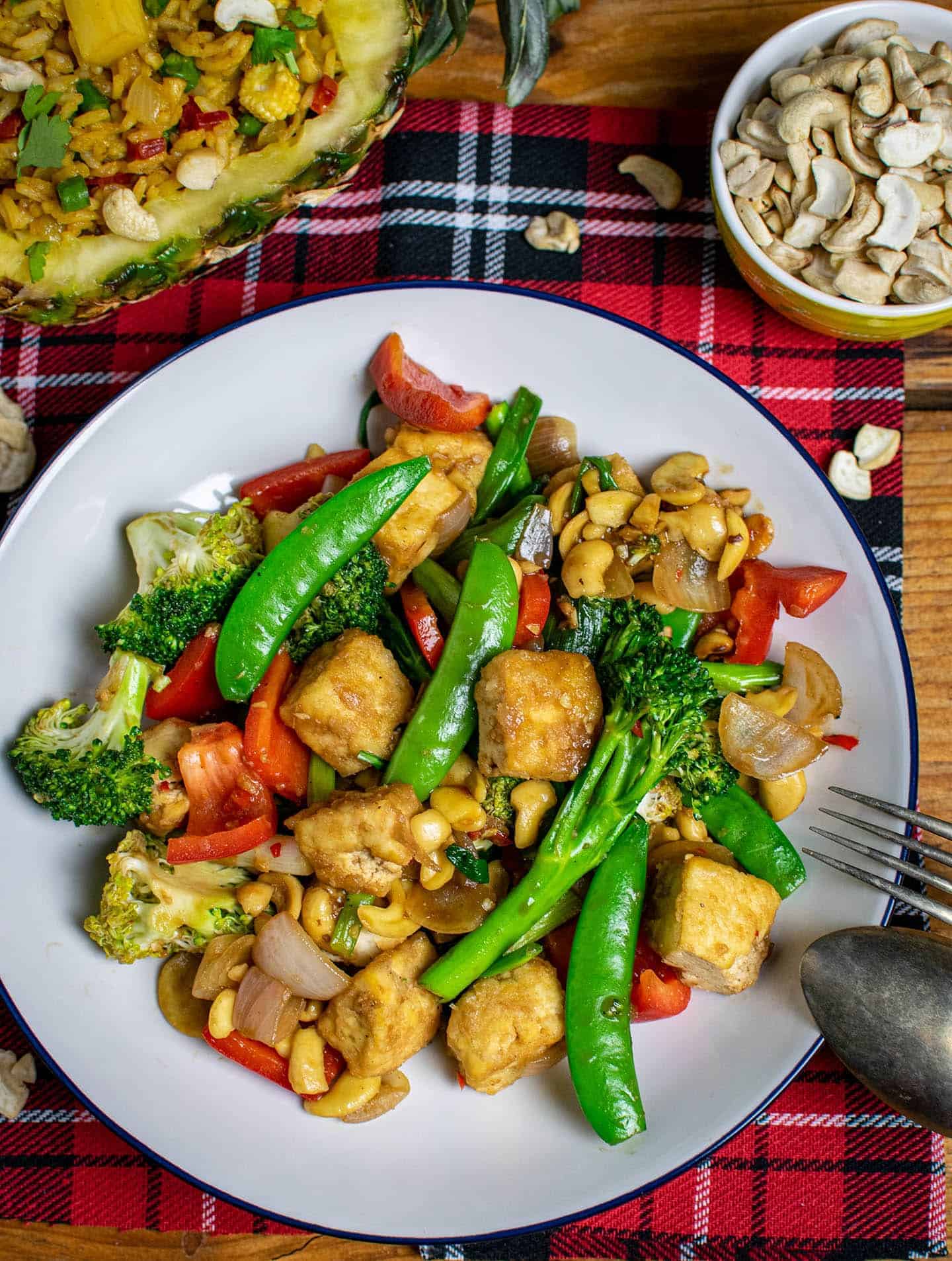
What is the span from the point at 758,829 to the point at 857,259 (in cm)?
150

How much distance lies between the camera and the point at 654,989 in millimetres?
2709

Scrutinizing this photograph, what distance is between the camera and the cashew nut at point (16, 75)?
229 cm

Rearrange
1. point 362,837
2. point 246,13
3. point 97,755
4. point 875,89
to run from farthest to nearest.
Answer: point 875,89 → point 97,755 → point 362,837 → point 246,13

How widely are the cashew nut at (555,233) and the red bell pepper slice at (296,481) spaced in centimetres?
82

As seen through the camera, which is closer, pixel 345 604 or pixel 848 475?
pixel 345 604

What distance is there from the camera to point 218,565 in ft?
8.68

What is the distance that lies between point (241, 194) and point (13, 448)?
1.05m

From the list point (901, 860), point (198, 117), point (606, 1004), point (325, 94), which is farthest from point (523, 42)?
point (606, 1004)

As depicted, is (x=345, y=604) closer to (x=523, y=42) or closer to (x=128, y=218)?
(x=128, y=218)

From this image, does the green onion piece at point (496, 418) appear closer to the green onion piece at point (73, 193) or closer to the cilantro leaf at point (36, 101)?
the green onion piece at point (73, 193)

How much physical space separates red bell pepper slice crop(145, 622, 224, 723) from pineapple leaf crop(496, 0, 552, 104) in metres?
1.59

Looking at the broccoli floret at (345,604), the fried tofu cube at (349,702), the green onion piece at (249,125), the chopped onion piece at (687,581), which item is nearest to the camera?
the green onion piece at (249,125)

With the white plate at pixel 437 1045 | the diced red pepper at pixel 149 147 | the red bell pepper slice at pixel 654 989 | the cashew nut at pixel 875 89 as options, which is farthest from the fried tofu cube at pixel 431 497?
the cashew nut at pixel 875 89

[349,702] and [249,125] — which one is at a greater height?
[249,125]
